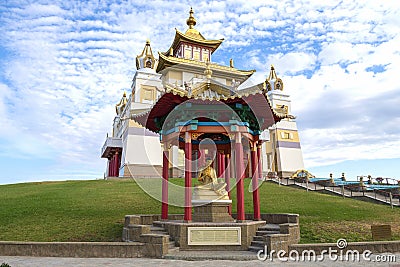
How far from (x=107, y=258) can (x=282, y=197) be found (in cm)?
1441

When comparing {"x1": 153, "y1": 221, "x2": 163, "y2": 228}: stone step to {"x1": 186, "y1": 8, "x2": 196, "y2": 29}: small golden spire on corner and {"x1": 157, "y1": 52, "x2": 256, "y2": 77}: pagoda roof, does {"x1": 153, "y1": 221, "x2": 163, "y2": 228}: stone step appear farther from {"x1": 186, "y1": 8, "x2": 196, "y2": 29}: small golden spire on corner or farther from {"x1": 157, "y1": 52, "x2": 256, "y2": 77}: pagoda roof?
{"x1": 186, "y1": 8, "x2": 196, "y2": 29}: small golden spire on corner

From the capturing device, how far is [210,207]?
12711mm

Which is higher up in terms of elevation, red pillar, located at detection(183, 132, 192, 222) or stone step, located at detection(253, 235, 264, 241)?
red pillar, located at detection(183, 132, 192, 222)

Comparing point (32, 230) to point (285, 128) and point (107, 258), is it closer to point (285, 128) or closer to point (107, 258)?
point (107, 258)

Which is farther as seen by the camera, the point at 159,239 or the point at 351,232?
the point at 351,232

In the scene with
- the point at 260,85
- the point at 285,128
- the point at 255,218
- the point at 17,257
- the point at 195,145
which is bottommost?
the point at 17,257

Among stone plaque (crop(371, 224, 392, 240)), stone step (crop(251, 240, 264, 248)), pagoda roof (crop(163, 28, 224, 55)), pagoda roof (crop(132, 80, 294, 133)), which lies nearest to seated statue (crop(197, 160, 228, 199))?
stone step (crop(251, 240, 264, 248))

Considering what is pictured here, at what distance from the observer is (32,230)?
13.6 metres

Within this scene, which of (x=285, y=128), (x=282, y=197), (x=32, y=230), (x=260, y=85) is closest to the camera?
(x=260, y=85)

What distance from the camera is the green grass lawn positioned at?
513 inches

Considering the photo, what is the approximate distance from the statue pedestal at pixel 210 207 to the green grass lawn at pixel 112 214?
3.17m

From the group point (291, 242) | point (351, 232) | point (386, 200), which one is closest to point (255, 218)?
point (291, 242)

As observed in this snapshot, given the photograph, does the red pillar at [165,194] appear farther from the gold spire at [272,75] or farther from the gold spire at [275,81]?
the gold spire at [272,75]

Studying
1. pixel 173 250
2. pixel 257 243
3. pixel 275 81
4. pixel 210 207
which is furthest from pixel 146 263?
pixel 275 81
